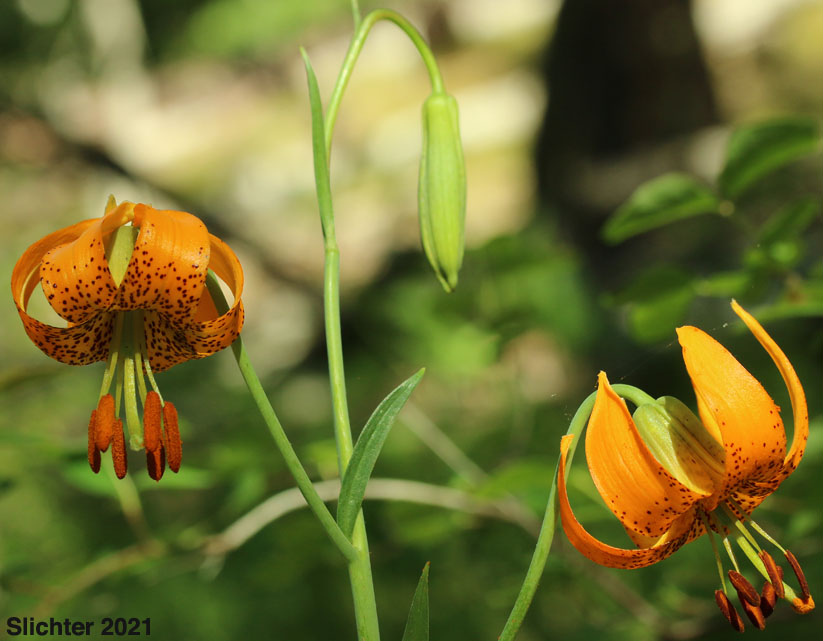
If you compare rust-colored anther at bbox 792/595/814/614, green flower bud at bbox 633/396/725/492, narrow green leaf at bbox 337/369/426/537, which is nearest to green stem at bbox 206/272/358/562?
narrow green leaf at bbox 337/369/426/537

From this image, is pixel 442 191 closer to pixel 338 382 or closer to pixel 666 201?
pixel 338 382

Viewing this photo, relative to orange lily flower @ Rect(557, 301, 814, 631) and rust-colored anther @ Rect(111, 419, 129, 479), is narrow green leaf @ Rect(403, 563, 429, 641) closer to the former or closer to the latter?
orange lily flower @ Rect(557, 301, 814, 631)

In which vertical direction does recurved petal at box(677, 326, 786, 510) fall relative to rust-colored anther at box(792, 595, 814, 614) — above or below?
above

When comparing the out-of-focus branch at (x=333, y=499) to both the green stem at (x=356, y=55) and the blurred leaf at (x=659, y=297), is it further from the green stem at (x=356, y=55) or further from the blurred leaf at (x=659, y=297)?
the green stem at (x=356, y=55)

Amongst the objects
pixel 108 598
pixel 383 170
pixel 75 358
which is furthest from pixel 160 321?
pixel 383 170

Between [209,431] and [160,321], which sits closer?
[160,321]

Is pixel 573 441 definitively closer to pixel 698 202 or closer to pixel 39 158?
pixel 698 202

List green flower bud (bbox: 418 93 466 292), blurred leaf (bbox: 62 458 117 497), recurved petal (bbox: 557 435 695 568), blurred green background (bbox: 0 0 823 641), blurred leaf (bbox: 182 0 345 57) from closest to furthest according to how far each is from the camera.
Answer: recurved petal (bbox: 557 435 695 568) → green flower bud (bbox: 418 93 466 292) → blurred leaf (bbox: 62 458 117 497) → blurred green background (bbox: 0 0 823 641) → blurred leaf (bbox: 182 0 345 57)
